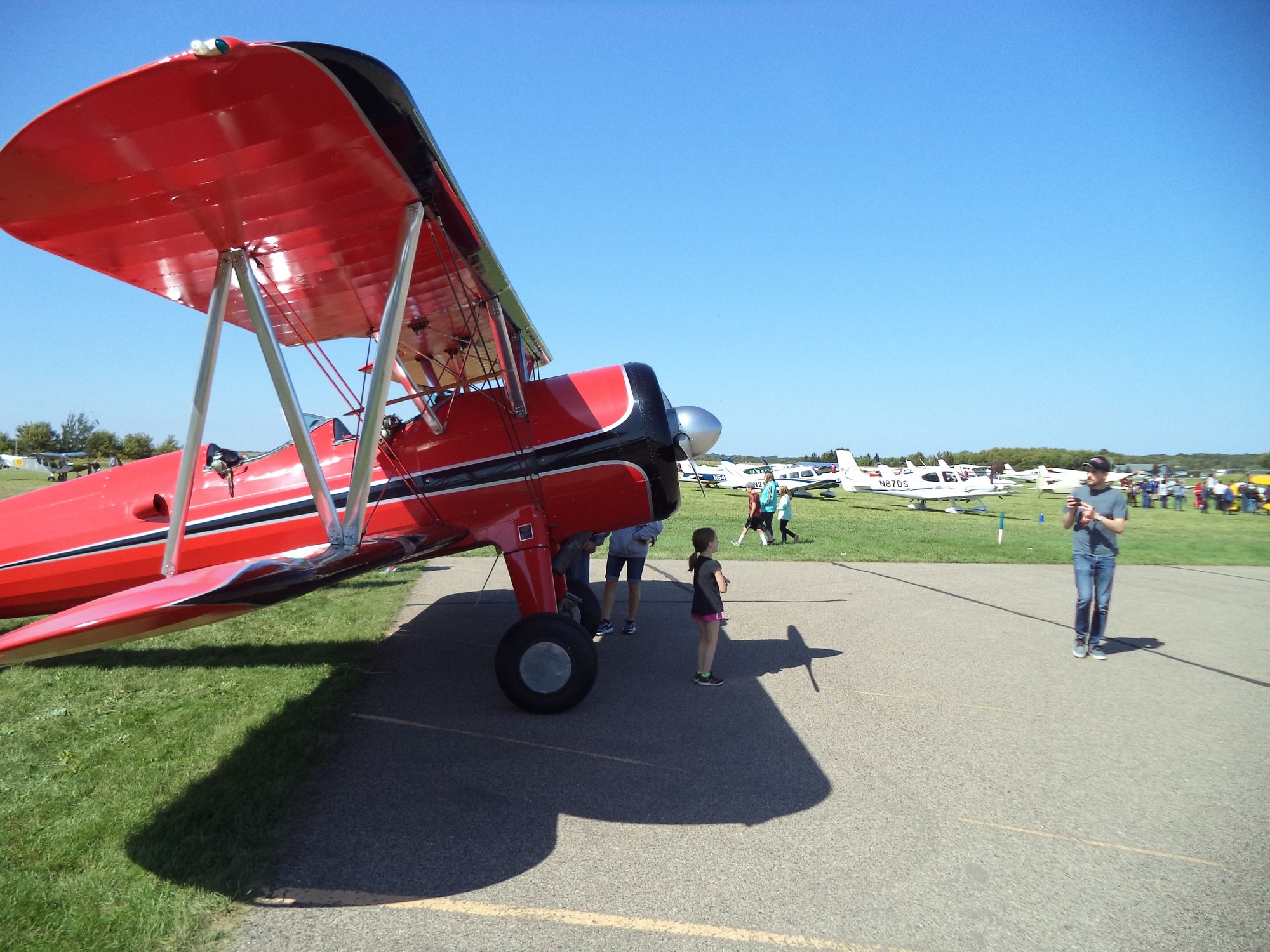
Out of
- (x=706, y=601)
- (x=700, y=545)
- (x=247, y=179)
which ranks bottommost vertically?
(x=706, y=601)

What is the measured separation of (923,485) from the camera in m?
34.6

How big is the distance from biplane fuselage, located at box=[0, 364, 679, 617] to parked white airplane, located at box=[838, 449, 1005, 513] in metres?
29.9

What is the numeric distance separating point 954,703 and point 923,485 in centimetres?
3159

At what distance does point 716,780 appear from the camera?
3947 mm

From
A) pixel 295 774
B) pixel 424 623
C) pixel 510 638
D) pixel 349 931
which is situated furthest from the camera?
pixel 424 623

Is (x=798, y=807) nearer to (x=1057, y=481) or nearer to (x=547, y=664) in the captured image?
(x=547, y=664)

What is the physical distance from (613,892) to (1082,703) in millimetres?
4447

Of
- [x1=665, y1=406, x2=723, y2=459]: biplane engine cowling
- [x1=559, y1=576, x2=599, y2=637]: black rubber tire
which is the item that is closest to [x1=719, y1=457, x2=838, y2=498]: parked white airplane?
[x1=559, y1=576, x2=599, y2=637]: black rubber tire

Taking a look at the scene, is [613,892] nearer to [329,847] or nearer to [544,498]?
[329,847]

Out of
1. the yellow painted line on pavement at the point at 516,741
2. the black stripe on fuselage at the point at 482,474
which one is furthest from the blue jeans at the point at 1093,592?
the yellow painted line on pavement at the point at 516,741

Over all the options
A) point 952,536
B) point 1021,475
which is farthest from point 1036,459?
point 952,536

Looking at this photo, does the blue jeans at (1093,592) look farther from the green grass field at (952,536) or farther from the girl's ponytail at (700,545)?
the green grass field at (952,536)

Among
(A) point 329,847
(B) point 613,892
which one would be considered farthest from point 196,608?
(B) point 613,892

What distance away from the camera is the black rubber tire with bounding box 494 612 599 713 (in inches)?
194
